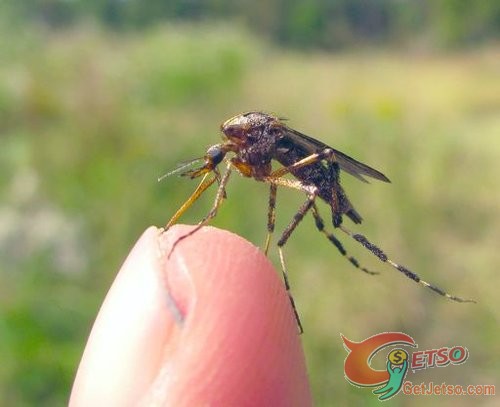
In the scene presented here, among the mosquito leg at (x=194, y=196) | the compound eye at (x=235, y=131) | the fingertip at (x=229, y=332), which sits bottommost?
the fingertip at (x=229, y=332)

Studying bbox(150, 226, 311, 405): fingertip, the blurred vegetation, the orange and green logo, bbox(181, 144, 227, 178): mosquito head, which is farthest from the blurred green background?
the blurred vegetation

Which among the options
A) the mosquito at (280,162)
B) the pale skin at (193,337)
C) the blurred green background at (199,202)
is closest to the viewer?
the pale skin at (193,337)

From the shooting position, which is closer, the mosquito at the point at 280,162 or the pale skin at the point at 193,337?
the pale skin at the point at 193,337

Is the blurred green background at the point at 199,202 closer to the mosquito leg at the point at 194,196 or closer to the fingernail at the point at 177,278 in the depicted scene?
the mosquito leg at the point at 194,196

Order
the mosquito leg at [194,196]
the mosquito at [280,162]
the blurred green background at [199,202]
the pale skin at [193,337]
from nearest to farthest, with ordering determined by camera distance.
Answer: the pale skin at [193,337]
the mosquito leg at [194,196]
the mosquito at [280,162]
the blurred green background at [199,202]

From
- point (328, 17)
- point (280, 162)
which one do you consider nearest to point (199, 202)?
point (280, 162)

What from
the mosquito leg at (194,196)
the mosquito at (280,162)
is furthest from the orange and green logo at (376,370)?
the mosquito leg at (194,196)

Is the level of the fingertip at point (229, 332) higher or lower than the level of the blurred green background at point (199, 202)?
higher
